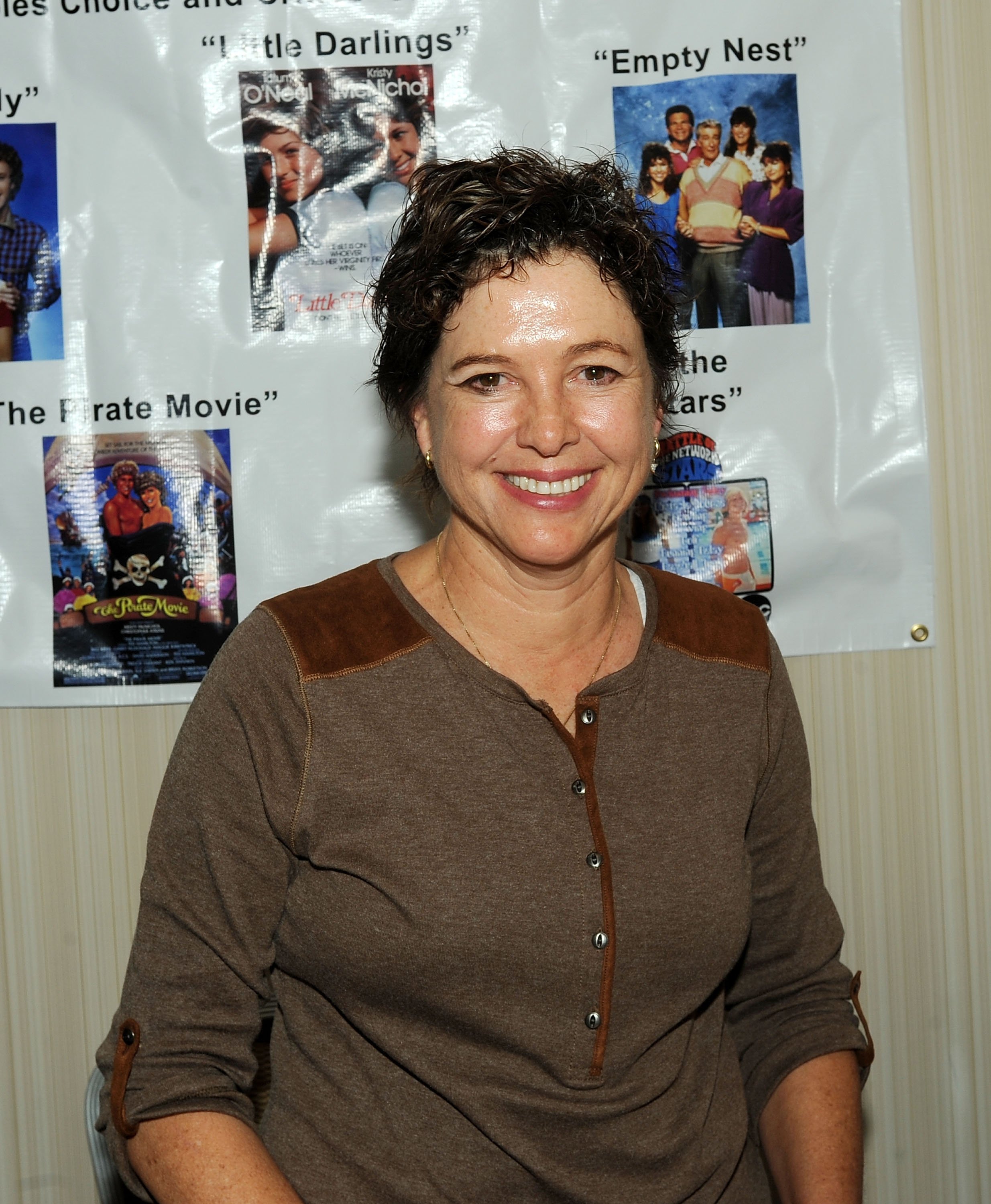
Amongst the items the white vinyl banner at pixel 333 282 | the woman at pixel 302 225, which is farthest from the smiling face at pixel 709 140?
the woman at pixel 302 225

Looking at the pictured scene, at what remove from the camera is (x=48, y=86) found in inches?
57.1

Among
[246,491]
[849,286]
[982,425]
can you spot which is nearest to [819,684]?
[982,425]

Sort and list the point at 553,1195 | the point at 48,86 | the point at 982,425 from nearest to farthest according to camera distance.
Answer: the point at 553,1195 < the point at 48,86 < the point at 982,425

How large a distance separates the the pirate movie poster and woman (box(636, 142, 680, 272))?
622 mm

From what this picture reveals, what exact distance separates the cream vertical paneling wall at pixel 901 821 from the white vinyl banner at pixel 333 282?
51 mm

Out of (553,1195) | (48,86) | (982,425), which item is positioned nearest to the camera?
(553,1195)

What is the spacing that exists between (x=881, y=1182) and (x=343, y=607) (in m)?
1.16

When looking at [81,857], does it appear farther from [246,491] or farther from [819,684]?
[819,684]

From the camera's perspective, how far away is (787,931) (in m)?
1.25

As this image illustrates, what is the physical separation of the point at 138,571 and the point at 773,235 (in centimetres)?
93

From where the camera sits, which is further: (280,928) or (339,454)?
(339,454)

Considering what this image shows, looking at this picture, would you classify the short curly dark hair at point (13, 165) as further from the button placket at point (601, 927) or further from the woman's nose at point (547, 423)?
the button placket at point (601, 927)

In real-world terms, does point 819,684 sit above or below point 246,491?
below

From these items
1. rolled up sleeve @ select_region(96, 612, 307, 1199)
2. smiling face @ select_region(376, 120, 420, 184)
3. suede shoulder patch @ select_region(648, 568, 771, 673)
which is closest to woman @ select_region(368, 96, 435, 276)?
smiling face @ select_region(376, 120, 420, 184)
